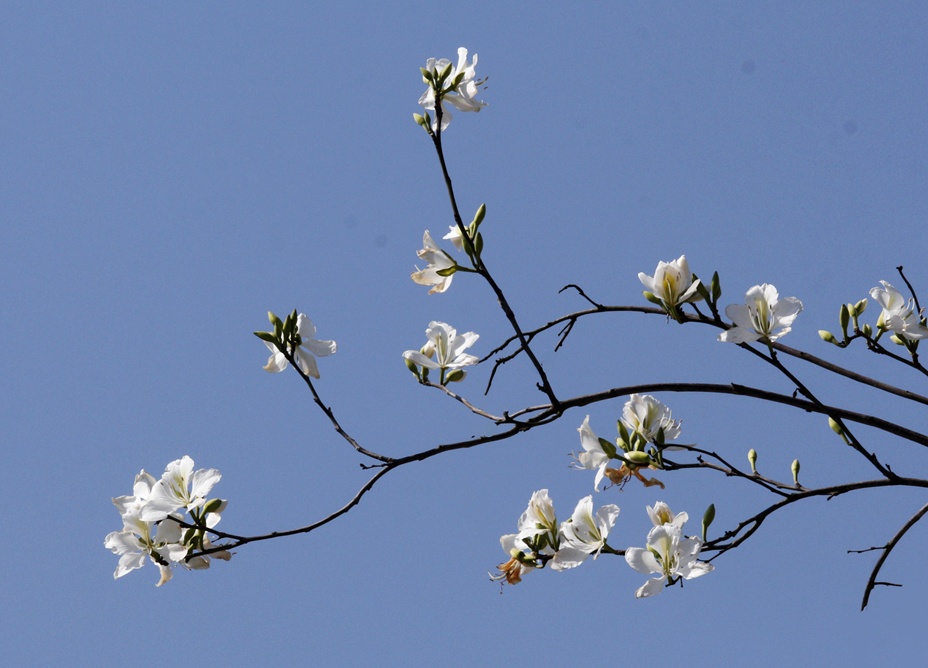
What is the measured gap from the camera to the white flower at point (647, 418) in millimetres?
1948

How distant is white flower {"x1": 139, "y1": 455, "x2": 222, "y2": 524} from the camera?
6.04ft

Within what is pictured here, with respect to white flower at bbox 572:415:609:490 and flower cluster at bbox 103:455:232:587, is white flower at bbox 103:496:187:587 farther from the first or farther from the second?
white flower at bbox 572:415:609:490

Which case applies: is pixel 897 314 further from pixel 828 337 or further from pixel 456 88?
pixel 456 88

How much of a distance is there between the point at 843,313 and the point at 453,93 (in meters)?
0.90

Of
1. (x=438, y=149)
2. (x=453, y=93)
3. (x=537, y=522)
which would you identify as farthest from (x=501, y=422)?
(x=453, y=93)

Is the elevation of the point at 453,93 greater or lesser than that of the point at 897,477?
greater

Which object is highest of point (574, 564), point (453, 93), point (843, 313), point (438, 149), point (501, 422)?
point (453, 93)

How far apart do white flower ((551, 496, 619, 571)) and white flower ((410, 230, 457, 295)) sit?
1.70ft

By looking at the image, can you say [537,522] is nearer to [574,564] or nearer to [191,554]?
[574,564]

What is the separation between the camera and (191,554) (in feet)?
6.11

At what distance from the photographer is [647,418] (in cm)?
196

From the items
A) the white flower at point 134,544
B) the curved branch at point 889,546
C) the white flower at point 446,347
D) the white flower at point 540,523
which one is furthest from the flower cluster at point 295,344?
the curved branch at point 889,546

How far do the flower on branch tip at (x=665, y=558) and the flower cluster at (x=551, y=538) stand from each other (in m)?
0.10

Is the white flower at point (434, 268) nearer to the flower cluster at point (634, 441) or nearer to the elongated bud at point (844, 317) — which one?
the flower cluster at point (634, 441)
